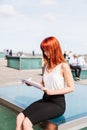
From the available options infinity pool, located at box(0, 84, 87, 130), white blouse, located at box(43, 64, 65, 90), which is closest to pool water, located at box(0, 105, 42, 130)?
infinity pool, located at box(0, 84, 87, 130)

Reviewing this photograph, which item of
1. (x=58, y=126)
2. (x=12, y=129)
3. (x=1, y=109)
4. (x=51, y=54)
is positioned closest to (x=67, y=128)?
(x=58, y=126)

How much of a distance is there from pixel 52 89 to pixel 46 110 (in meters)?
0.29

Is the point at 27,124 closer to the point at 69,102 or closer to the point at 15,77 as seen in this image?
the point at 69,102

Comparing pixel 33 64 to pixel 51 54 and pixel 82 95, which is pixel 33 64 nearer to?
pixel 82 95

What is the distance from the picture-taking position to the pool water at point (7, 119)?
173 inches

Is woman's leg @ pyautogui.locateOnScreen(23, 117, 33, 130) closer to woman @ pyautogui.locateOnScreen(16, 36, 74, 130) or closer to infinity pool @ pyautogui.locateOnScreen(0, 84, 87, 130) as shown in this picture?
woman @ pyautogui.locateOnScreen(16, 36, 74, 130)

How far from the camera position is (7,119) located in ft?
14.8

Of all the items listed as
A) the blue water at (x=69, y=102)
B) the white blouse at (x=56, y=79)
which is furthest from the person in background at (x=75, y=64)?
the white blouse at (x=56, y=79)

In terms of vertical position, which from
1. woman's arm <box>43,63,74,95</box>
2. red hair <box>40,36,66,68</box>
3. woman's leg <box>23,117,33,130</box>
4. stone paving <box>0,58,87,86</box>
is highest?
red hair <box>40,36,66,68</box>

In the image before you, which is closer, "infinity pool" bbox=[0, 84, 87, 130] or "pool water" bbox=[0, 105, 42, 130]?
"infinity pool" bbox=[0, 84, 87, 130]

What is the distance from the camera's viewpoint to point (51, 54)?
126 inches

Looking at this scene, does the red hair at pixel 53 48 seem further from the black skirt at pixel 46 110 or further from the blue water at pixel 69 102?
the blue water at pixel 69 102

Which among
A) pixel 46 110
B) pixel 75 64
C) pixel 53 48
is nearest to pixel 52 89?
pixel 46 110

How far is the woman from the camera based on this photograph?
10.2 ft
